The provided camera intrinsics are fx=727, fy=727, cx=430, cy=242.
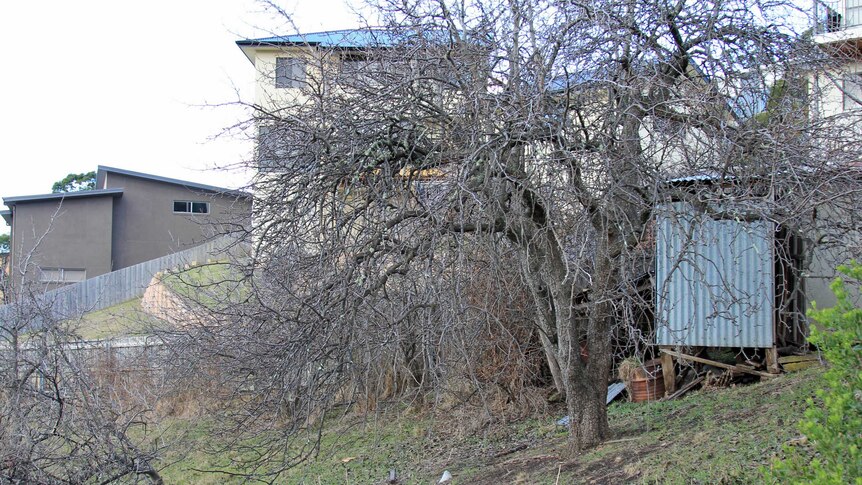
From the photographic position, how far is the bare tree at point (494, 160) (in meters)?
6.16

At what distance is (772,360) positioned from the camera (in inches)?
405

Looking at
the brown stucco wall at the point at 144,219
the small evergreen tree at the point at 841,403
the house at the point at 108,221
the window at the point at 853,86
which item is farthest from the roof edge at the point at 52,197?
the small evergreen tree at the point at 841,403

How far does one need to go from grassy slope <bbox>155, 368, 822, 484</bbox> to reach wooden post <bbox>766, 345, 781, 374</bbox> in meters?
0.35

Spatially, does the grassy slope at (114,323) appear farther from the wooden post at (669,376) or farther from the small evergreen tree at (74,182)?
the small evergreen tree at (74,182)

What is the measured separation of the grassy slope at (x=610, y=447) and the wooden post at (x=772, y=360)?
0.35 meters

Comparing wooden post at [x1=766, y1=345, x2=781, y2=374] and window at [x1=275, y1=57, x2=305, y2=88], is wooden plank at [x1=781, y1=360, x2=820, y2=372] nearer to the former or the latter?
wooden post at [x1=766, y1=345, x2=781, y2=374]

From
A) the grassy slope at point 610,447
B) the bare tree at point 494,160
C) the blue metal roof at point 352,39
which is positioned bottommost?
the grassy slope at point 610,447

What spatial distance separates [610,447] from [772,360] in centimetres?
386

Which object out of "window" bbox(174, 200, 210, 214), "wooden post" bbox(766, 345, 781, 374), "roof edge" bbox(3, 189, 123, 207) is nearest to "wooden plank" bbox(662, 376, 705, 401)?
"wooden post" bbox(766, 345, 781, 374)

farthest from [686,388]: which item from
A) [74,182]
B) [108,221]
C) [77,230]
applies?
[74,182]

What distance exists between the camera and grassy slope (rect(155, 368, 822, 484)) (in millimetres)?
6559

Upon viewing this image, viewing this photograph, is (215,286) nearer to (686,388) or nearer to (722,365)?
(686,388)

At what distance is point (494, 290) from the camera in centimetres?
1052

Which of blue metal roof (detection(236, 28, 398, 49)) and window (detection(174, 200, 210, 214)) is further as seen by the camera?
window (detection(174, 200, 210, 214))
